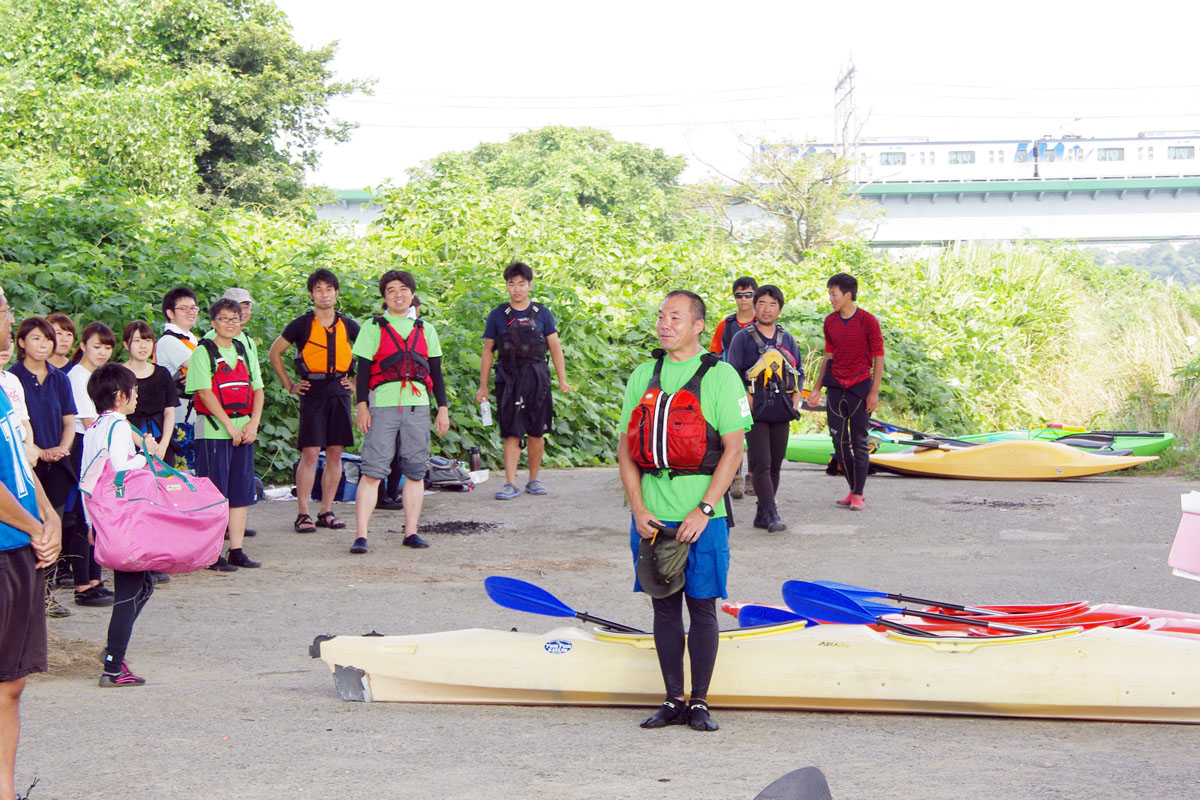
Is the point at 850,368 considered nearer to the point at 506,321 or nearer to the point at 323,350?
the point at 506,321

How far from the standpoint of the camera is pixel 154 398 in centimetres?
657

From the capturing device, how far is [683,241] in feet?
65.5

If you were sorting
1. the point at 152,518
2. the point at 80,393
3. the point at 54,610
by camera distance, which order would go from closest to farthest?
the point at 152,518, the point at 54,610, the point at 80,393

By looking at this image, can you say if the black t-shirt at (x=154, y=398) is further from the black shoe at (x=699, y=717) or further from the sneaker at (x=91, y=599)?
the black shoe at (x=699, y=717)

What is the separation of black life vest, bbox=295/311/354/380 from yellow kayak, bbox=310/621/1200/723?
3825mm

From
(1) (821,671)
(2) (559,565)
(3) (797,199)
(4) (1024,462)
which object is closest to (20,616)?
(1) (821,671)

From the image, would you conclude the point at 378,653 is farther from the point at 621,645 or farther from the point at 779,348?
the point at 779,348

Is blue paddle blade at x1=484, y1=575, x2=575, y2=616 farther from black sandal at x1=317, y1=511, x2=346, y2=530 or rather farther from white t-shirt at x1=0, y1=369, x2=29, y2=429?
black sandal at x1=317, y1=511, x2=346, y2=530

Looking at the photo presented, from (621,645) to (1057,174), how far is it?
65.6m

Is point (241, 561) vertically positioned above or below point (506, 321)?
below

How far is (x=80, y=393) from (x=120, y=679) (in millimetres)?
2374

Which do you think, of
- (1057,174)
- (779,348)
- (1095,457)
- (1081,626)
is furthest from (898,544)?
(1057,174)

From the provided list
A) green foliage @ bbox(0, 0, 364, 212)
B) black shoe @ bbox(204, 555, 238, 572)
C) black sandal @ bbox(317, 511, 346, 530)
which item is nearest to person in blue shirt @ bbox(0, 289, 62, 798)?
black shoe @ bbox(204, 555, 238, 572)

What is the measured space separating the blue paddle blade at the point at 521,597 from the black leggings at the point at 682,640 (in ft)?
2.09
